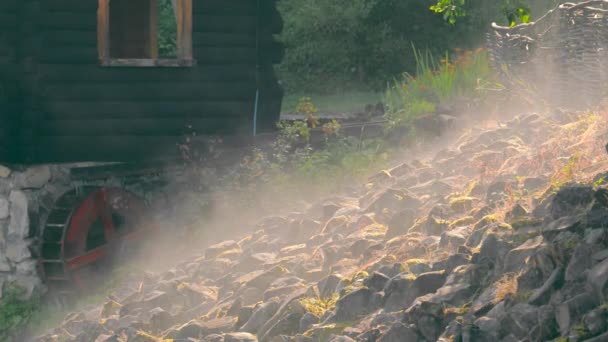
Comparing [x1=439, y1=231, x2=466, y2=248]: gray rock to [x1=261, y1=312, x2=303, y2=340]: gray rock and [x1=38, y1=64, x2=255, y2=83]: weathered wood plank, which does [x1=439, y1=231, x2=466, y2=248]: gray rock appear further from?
[x1=38, y1=64, x2=255, y2=83]: weathered wood plank

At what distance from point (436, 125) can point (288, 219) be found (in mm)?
2897

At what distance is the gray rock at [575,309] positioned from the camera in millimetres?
5484

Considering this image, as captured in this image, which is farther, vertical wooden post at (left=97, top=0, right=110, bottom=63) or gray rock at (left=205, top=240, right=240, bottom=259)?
vertical wooden post at (left=97, top=0, right=110, bottom=63)

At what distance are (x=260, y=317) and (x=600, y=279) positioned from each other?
3020 mm

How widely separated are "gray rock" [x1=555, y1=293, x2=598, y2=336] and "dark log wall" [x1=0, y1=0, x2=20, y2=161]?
839 cm

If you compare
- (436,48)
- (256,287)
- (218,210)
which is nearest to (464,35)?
(436,48)

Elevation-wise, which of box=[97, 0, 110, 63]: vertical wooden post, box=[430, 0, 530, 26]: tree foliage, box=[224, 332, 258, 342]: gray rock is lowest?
box=[224, 332, 258, 342]: gray rock

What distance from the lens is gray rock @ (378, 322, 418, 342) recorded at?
6270 mm

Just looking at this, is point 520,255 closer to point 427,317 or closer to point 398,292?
point 427,317

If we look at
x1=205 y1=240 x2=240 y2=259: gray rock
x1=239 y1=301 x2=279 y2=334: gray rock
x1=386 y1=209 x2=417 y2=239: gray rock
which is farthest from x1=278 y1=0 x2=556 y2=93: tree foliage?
x1=239 y1=301 x2=279 y2=334: gray rock

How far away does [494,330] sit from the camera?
5781 mm

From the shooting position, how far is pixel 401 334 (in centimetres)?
628

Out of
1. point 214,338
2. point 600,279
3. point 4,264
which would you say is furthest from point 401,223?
point 4,264

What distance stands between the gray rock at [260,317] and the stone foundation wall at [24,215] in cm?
554
